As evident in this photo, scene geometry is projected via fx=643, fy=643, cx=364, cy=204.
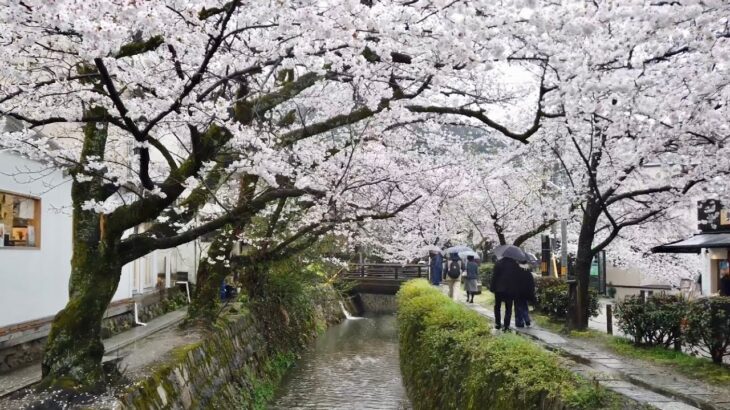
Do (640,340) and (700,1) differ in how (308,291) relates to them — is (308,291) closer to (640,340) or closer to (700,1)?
(640,340)

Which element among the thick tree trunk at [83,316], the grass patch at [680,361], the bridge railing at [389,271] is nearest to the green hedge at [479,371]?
the grass patch at [680,361]

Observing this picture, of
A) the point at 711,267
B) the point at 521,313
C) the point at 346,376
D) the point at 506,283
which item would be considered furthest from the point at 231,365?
the point at 711,267

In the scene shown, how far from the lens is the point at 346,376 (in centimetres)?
1797

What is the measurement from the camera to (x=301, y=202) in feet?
56.3

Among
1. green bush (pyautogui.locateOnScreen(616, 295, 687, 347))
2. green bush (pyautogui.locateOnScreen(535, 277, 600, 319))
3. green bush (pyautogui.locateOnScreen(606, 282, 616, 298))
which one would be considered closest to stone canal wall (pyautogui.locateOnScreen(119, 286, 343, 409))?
green bush (pyautogui.locateOnScreen(535, 277, 600, 319))

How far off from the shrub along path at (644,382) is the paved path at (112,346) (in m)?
7.38

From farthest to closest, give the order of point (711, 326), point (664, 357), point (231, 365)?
point (231, 365) → point (664, 357) → point (711, 326)

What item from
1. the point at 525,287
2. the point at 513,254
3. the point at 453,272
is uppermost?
the point at 513,254

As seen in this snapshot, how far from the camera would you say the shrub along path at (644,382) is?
706cm

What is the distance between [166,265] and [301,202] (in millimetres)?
5311

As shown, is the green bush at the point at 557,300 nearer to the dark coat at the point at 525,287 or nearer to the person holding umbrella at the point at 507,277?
the dark coat at the point at 525,287

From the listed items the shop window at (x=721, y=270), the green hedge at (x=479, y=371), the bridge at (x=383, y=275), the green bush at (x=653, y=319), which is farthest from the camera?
the bridge at (x=383, y=275)

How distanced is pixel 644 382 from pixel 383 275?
30.2 metres

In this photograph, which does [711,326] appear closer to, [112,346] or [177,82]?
[177,82]
